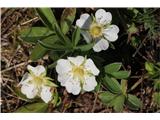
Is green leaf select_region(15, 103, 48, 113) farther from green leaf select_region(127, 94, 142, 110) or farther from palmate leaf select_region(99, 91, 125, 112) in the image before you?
green leaf select_region(127, 94, 142, 110)

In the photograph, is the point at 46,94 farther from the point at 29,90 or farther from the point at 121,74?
the point at 121,74

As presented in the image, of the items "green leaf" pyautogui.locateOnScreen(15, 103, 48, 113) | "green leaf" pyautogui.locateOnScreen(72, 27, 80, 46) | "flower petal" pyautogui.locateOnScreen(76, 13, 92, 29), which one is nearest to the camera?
"green leaf" pyautogui.locateOnScreen(72, 27, 80, 46)

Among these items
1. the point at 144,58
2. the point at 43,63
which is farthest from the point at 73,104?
the point at 144,58

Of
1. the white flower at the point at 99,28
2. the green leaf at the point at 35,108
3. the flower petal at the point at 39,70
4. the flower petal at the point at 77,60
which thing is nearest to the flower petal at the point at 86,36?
the white flower at the point at 99,28

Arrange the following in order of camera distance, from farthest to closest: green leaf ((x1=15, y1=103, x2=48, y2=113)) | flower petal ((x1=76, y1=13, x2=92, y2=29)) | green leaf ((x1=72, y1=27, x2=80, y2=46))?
green leaf ((x1=15, y1=103, x2=48, y2=113))
flower petal ((x1=76, y1=13, x2=92, y2=29))
green leaf ((x1=72, y1=27, x2=80, y2=46))

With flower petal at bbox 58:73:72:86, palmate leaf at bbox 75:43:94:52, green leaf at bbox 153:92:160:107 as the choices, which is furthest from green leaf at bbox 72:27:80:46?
green leaf at bbox 153:92:160:107

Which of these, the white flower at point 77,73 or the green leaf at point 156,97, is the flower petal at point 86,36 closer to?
the white flower at point 77,73

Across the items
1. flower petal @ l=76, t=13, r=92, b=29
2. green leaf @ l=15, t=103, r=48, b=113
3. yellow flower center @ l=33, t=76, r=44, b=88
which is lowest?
green leaf @ l=15, t=103, r=48, b=113

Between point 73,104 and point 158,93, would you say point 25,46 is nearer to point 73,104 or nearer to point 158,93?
point 73,104
